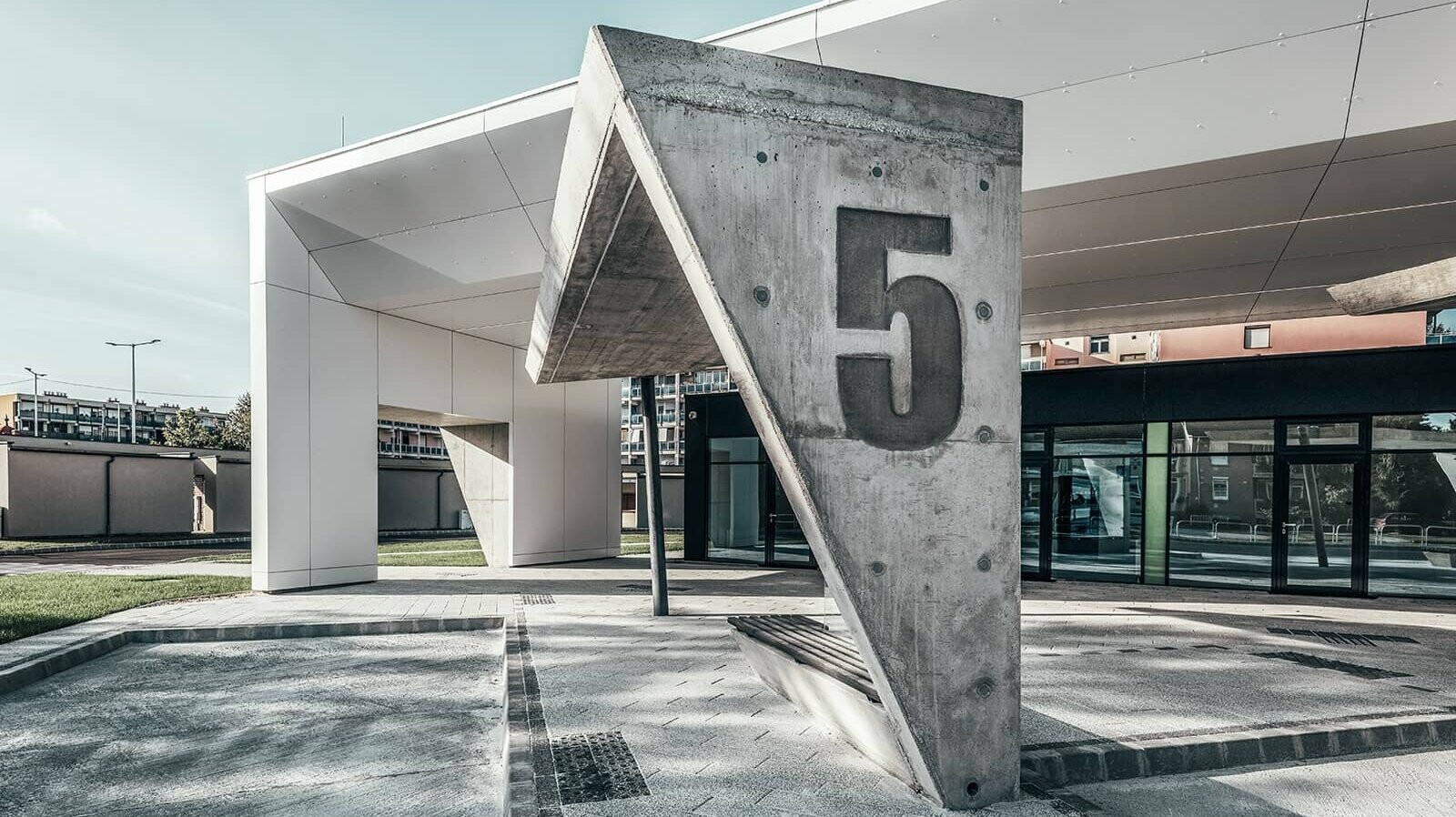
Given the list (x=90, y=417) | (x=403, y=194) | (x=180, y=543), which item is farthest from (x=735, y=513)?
(x=90, y=417)

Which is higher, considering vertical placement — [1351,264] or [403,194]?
[403,194]

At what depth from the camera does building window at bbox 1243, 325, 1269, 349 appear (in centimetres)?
2686

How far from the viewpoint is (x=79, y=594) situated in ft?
42.5

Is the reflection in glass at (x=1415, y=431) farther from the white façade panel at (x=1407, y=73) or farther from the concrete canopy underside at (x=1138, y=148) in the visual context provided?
the white façade panel at (x=1407, y=73)

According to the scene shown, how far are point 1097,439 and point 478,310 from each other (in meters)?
11.3

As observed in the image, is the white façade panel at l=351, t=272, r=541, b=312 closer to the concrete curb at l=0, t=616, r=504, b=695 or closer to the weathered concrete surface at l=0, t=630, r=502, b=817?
the concrete curb at l=0, t=616, r=504, b=695

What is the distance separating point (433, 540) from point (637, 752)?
83.4ft

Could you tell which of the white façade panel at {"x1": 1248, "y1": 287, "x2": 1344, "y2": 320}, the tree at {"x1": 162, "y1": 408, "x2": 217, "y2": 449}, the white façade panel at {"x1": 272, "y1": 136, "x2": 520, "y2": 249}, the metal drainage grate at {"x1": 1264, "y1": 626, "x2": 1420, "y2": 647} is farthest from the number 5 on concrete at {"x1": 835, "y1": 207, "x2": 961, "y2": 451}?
the tree at {"x1": 162, "y1": 408, "x2": 217, "y2": 449}

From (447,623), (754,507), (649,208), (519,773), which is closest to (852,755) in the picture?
(519,773)

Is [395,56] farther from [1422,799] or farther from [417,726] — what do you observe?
[1422,799]

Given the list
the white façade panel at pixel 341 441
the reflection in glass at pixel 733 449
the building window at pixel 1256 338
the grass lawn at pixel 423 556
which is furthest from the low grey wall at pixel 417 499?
the building window at pixel 1256 338

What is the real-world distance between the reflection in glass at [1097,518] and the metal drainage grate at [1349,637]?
197 inches

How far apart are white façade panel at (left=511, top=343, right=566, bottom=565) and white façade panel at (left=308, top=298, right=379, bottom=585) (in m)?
3.44

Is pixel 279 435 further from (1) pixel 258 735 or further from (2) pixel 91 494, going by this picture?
(2) pixel 91 494
